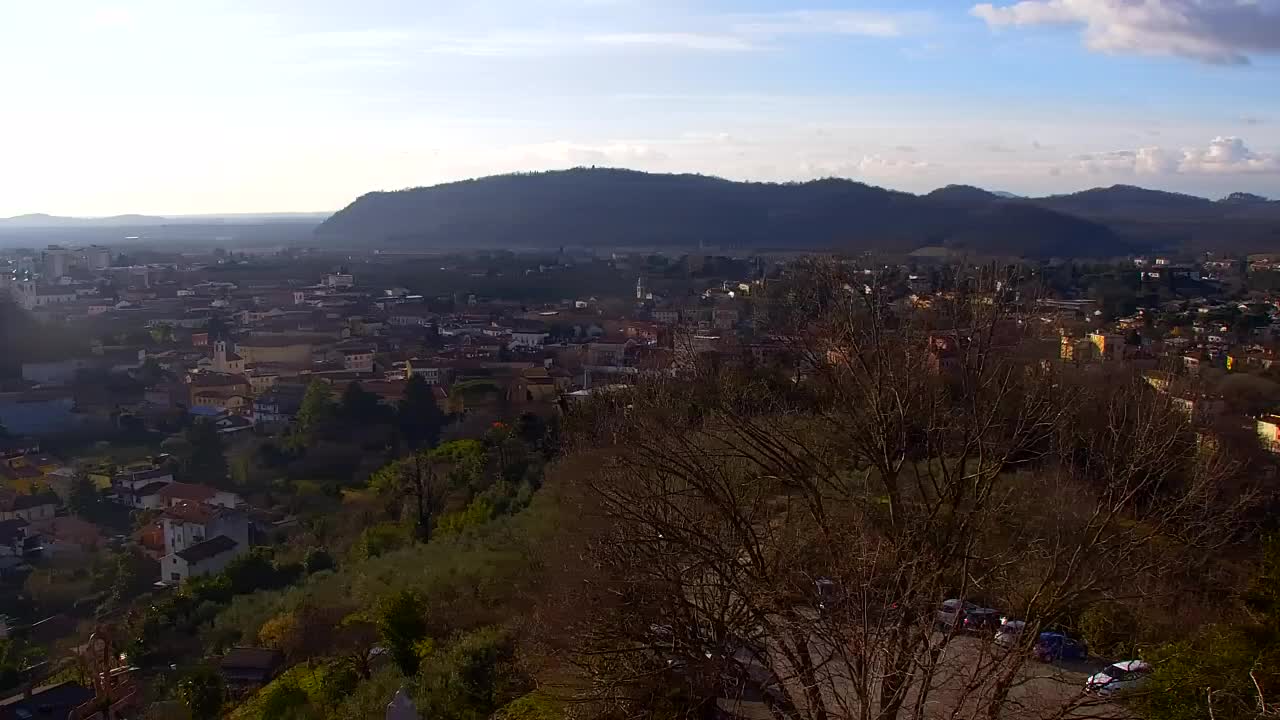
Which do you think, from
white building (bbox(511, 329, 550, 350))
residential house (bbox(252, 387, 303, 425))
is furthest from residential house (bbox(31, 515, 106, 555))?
white building (bbox(511, 329, 550, 350))

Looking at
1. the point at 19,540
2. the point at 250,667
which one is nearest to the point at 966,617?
the point at 250,667

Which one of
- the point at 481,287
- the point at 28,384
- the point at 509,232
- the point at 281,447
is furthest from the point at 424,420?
the point at 509,232

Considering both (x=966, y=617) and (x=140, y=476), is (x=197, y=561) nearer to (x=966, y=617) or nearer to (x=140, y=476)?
(x=140, y=476)

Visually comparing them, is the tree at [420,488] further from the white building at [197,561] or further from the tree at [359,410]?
the tree at [359,410]

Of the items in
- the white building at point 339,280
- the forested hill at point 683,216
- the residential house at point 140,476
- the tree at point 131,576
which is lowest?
the tree at point 131,576

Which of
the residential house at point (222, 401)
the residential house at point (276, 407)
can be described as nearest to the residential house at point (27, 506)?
the residential house at point (276, 407)

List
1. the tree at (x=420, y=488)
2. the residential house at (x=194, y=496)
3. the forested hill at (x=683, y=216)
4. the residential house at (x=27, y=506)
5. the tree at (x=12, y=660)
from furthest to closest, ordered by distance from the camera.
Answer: the forested hill at (x=683, y=216)
the residential house at (x=27, y=506)
the residential house at (x=194, y=496)
the tree at (x=420, y=488)
the tree at (x=12, y=660)
